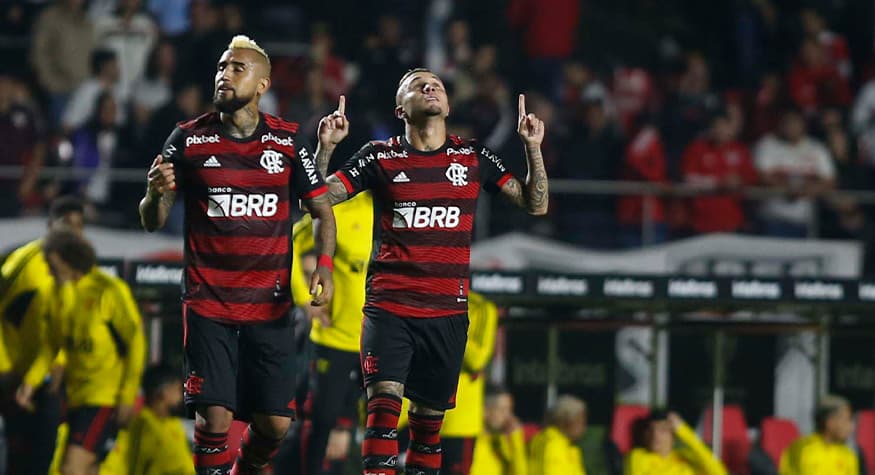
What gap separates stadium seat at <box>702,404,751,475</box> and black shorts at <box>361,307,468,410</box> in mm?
4780

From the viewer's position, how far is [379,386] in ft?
25.7

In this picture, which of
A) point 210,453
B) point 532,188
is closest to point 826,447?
point 532,188

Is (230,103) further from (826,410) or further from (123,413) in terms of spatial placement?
(826,410)

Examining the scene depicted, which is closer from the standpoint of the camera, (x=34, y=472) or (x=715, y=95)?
(x=34, y=472)

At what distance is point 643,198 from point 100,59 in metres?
4.73

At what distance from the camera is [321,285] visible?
7520 mm

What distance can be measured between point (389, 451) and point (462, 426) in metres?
2.99

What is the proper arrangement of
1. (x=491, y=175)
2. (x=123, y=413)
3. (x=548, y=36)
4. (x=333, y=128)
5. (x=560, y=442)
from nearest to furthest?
1. (x=333, y=128)
2. (x=491, y=175)
3. (x=123, y=413)
4. (x=560, y=442)
5. (x=548, y=36)

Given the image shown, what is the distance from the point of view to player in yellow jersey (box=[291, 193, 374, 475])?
9.80 meters

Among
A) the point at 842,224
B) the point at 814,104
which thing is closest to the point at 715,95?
the point at 814,104

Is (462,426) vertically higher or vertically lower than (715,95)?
lower

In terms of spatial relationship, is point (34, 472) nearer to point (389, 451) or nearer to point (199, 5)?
point (389, 451)

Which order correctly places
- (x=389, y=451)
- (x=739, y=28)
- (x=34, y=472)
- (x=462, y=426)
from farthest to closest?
1. (x=739, y=28)
2. (x=462, y=426)
3. (x=34, y=472)
4. (x=389, y=451)

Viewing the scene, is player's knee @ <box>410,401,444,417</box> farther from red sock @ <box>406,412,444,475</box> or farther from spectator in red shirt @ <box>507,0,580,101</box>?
spectator in red shirt @ <box>507,0,580,101</box>
